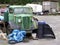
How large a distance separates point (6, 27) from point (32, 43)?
378cm

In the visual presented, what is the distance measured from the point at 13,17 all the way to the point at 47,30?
8.41 feet

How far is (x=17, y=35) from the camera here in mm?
15516

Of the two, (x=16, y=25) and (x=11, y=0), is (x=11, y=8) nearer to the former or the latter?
(x=16, y=25)

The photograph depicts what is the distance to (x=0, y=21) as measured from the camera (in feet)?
59.8

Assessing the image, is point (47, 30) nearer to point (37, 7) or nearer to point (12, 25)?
point (12, 25)

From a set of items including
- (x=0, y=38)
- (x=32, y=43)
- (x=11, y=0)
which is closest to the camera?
(x=32, y=43)

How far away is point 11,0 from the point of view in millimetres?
54906

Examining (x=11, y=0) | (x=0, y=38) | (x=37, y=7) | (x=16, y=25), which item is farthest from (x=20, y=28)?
(x=11, y=0)

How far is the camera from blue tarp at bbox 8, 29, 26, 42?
15.1 m

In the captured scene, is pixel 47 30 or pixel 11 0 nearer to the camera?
pixel 47 30

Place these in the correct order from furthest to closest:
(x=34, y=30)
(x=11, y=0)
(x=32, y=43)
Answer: (x=11, y=0) < (x=34, y=30) < (x=32, y=43)

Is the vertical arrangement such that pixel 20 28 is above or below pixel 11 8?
below

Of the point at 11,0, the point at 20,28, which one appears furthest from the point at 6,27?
the point at 11,0

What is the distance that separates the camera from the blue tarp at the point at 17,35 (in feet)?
49.5
